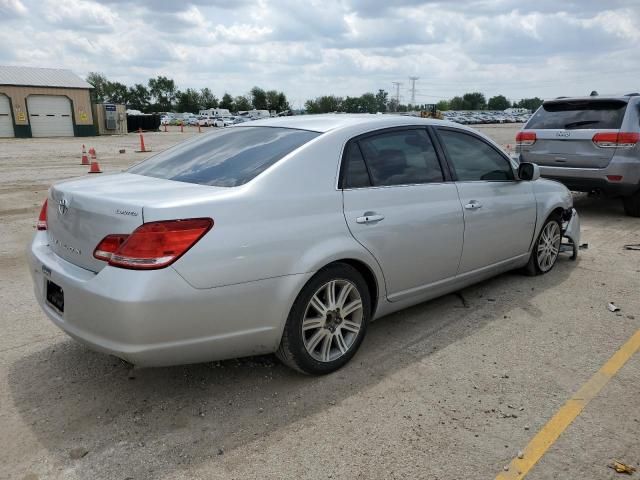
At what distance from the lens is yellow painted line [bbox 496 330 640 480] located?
8.38ft

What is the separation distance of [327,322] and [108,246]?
4.52 feet

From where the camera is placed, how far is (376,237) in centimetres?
345

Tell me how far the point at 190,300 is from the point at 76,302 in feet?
2.13

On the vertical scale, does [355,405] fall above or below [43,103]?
below

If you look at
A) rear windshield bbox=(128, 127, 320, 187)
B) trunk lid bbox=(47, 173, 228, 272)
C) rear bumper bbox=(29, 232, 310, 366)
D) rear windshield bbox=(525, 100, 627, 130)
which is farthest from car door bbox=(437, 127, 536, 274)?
rear windshield bbox=(525, 100, 627, 130)

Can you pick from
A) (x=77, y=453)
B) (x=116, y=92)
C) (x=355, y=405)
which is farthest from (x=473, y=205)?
(x=116, y=92)

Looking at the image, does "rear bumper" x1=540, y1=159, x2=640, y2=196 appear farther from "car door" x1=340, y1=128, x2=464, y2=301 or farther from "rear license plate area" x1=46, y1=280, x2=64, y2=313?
"rear license plate area" x1=46, y1=280, x2=64, y2=313

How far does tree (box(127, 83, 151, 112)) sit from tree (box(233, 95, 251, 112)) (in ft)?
59.8

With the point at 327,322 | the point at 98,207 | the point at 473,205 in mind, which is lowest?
the point at 327,322

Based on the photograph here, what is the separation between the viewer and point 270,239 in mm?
2898

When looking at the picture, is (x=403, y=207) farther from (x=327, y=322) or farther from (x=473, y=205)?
(x=327, y=322)

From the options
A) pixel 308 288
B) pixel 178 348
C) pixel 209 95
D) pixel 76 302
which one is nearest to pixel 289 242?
pixel 308 288

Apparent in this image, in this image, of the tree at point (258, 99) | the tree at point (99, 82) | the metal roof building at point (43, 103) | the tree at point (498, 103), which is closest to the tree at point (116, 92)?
the tree at point (99, 82)

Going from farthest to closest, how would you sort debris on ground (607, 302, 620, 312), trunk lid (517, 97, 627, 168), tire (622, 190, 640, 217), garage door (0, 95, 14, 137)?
garage door (0, 95, 14, 137)
tire (622, 190, 640, 217)
trunk lid (517, 97, 627, 168)
debris on ground (607, 302, 620, 312)
